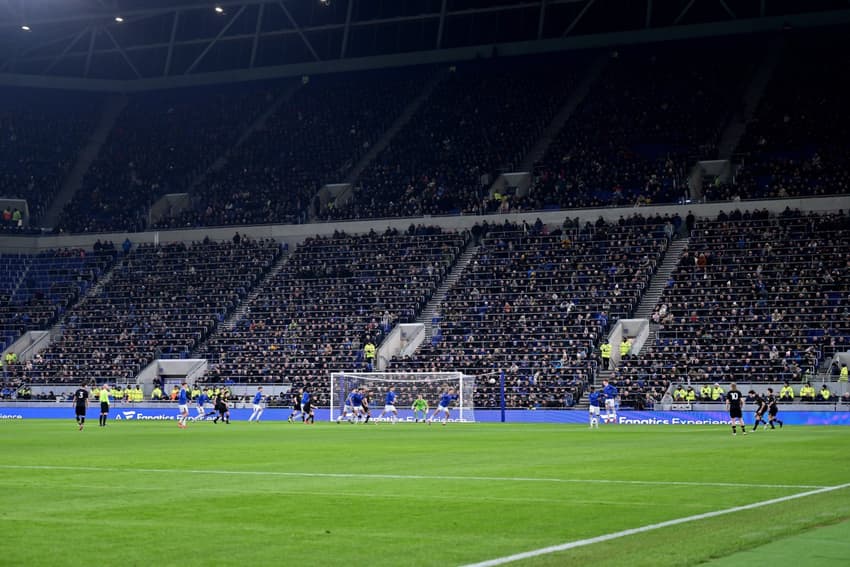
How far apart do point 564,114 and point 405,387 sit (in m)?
27.1

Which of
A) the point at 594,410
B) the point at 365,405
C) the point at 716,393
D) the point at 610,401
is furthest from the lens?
the point at 716,393

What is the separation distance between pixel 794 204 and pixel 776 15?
1465cm

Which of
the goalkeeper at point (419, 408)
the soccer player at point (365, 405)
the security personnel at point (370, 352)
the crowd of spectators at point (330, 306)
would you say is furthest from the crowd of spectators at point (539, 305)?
the soccer player at point (365, 405)

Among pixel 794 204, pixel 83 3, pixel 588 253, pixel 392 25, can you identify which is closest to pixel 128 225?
pixel 83 3

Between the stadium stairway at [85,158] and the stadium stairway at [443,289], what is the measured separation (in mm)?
30751

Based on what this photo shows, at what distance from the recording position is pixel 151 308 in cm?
7388

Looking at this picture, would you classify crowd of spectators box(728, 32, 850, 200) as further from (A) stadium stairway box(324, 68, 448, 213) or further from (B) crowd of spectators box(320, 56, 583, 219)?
(A) stadium stairway box(324, 68, 448, 213)

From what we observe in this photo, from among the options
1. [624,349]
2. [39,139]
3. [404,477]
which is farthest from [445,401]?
[39,139]

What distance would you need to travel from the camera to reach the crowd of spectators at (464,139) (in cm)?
7600

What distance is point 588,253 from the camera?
220ft

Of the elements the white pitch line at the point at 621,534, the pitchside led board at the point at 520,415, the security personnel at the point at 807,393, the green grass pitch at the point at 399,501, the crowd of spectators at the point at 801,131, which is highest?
the crowd of spectators at the point at 801,131

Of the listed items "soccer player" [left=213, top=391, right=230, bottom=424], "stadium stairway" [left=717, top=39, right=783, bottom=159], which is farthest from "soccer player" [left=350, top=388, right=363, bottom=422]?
"stadium stairway" [left=717, top=39, right=783, bottom=159]

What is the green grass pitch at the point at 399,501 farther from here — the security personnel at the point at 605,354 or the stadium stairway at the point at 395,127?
the stadium stairway at the point at 395,127

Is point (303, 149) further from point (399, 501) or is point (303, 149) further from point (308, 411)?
point (399, 501)
